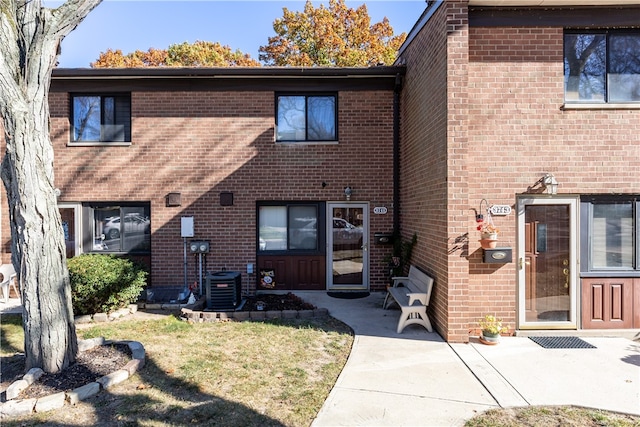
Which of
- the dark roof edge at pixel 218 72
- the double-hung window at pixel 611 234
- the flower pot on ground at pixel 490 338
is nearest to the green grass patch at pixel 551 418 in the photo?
the flower pot on ground at pixel 490 338

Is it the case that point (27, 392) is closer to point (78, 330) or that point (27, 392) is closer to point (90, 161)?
point (78, 330)

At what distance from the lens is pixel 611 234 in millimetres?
6090

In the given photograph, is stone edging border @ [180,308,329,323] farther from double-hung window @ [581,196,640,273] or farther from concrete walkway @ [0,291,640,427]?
double-hung window @ [581,196,640,273]

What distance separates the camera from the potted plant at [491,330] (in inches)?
221

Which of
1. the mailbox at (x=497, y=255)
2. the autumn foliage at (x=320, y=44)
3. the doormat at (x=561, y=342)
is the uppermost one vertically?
the autumn foliage at (x=320, y=44)

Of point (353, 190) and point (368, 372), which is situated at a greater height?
point (353, 190)

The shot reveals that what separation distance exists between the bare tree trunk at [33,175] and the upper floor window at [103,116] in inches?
177

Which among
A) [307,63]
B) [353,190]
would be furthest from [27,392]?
[307,63]

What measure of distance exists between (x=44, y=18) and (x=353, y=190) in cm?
641

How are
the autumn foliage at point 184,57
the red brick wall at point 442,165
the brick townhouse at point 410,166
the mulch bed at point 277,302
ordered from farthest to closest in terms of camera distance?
the autumn foliage at point 184,57 < the mulch bed at point 277,302 < the brick townhouse at point 410,166 < the red brick wall at point 442,165

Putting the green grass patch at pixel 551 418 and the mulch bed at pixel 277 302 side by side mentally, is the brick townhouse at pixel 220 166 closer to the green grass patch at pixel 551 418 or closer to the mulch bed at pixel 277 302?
the mulch bed at pixel 277 302

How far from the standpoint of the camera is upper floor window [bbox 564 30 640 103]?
19.8 ft

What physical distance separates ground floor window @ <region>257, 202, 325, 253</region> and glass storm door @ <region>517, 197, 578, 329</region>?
460 cm

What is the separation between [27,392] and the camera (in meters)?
4.02
